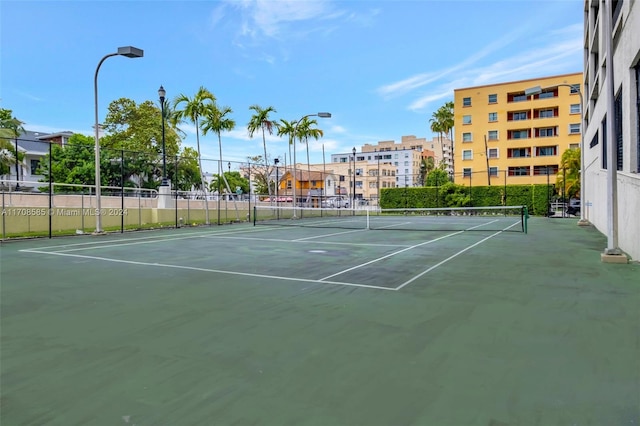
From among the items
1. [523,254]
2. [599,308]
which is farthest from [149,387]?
[523,254]

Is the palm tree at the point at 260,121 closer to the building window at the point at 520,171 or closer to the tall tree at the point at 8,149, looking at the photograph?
the tall tree at the point at 8,149

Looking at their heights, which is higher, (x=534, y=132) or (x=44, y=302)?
(x=534, y=132)

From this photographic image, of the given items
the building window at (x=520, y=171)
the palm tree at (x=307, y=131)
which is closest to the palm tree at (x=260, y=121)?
the palm tree at (x=307, y=131)

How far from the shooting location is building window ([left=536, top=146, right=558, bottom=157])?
5650cm

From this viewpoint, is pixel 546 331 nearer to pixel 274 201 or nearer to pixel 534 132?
pixel 274 201

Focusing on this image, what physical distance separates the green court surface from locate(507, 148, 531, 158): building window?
55.3 m

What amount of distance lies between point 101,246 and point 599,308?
1363cm

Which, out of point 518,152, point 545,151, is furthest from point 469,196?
point 545,151

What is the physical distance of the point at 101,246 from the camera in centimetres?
1400

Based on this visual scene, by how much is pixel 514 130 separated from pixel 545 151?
4900 millimetres

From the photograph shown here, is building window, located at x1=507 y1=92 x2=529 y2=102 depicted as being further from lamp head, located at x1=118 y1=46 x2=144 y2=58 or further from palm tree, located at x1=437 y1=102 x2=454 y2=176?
lamp head, located at x1=118 y1=46 x2=144 y2=58

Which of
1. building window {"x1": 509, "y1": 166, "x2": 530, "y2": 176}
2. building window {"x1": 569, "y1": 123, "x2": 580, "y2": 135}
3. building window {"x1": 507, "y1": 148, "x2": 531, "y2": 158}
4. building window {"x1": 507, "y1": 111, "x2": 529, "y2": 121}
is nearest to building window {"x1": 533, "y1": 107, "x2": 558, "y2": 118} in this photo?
building window {"x1": 507, "y1": 111, "x2": 529, "y2": 121}

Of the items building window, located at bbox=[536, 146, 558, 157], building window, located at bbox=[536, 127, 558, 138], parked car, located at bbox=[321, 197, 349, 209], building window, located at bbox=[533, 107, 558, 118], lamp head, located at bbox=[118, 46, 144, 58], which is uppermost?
building window, located at bbox=[533, 107, 558, 118]

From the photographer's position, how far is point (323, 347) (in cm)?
407
